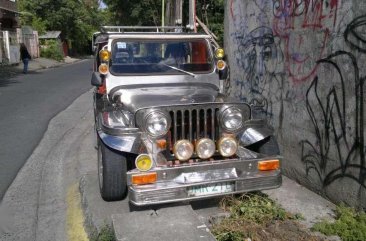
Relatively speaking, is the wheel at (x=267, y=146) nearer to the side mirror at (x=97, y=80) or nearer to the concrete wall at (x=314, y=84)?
the concrete wall at (x=314, y=84)

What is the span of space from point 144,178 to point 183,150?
47 cm

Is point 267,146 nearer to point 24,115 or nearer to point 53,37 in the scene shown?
point 24,115

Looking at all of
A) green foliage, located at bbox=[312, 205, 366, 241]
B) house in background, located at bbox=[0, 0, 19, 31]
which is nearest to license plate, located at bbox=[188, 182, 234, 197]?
green foliage, located at bbox=[312, 205, 366, 241]

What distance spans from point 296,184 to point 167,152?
6.57 feet

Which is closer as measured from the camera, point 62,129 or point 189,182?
point 189,182

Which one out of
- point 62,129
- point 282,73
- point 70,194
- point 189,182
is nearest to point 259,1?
point 282,73

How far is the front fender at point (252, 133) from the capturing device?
4406mm

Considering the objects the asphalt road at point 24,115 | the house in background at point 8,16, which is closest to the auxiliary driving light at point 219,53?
the asphalt road at point 24,115

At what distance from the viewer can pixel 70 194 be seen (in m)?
5.29

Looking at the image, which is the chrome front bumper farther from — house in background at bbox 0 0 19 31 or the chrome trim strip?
house in background at bbox 0 0 19 31

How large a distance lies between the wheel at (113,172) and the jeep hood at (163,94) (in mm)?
494

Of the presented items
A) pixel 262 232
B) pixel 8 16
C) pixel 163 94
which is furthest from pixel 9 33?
pixel 262 232

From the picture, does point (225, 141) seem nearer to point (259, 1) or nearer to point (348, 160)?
point (348, 160)

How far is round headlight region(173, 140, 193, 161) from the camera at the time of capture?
3941mm
